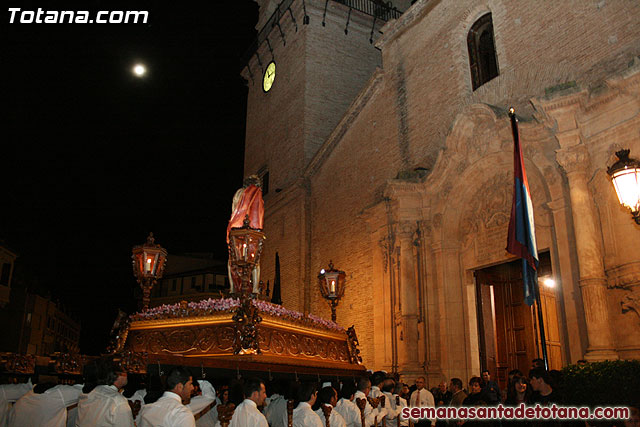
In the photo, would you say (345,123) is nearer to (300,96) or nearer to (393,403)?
(300,96)

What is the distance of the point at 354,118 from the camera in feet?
58.1

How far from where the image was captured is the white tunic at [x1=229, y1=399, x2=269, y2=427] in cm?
468

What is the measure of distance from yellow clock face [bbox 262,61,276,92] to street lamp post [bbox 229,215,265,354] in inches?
684

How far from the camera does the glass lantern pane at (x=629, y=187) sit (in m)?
6.43

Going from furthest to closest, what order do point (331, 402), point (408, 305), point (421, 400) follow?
point (408, 305) → point (421, 400) → point (331, 402)

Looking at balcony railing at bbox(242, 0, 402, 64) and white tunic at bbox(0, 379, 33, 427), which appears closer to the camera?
white tunic at bbox(0, 379, 33, 427)

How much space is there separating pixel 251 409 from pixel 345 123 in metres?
14.2

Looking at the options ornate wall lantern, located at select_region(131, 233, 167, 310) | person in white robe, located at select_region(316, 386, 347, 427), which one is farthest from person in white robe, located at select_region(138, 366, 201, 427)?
ornate wall lantern, located at select_region(131, 233, 167, 310)

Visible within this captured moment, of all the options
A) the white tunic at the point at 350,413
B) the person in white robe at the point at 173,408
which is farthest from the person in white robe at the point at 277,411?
the person in white robe at the point at 173,408

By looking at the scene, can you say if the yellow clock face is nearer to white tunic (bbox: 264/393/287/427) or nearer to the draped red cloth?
the draped red cloth

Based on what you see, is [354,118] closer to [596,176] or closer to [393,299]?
[393,299]

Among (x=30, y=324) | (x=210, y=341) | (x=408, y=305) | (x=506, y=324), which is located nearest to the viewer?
(x=210, y=341)

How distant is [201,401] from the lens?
5.33 meters

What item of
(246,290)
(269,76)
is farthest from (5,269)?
(246,290)
